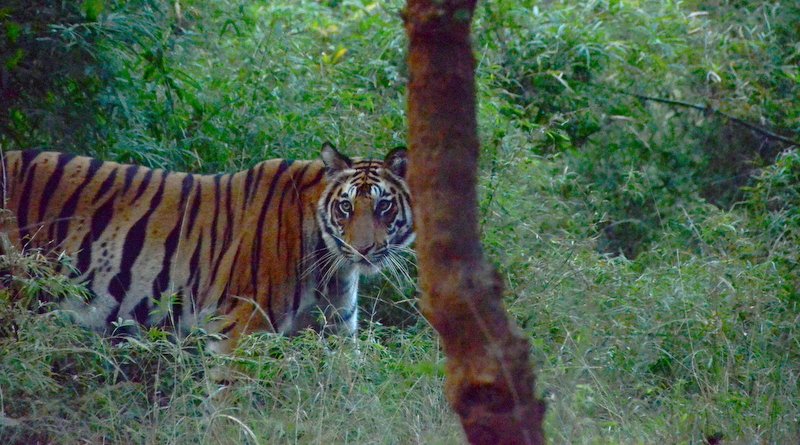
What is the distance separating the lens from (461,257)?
245cm

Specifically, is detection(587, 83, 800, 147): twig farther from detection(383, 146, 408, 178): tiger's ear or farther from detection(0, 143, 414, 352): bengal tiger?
detection(0, 143, 414, 352): bengal tiger

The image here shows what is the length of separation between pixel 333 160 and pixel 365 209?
0.29m

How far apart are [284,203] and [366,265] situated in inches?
20.8

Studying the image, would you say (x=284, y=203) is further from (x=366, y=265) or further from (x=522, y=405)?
(x=522, y=405)

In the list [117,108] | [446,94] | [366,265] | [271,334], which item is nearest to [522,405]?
[446,94]

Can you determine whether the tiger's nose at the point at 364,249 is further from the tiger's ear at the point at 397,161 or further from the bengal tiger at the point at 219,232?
the tiger's ear at the point at 397,161

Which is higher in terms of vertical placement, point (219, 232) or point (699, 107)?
point (699, 107)

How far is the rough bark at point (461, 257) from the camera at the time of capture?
7.99 feet

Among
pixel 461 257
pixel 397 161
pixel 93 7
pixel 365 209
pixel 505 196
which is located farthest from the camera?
pixel 505 196

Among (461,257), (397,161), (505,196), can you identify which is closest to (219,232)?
(397,161)

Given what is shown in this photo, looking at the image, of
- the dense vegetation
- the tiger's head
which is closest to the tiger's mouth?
the tiger's head

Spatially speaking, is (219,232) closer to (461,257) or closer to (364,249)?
(364,249)

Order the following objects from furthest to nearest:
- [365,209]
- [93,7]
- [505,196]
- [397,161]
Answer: [505,196], [397,161], [365,209], [93,7]

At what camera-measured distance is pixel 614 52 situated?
7559 mm
